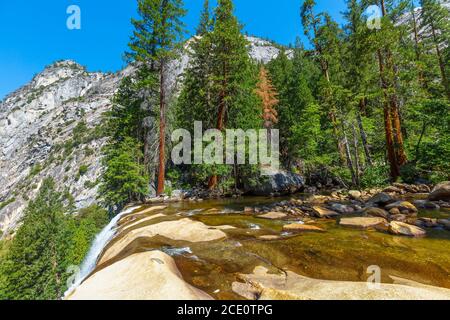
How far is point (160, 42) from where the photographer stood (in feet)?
49.7

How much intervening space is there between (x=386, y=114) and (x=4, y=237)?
323 ft

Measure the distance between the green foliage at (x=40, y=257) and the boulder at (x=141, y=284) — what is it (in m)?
27.7

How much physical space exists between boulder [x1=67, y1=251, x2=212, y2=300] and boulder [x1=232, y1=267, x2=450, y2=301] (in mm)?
655

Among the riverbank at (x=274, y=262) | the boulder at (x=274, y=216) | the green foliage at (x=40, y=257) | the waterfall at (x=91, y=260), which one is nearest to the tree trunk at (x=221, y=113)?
the waterfall at (x=91, y=260)

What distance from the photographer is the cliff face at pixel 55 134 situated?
78250mm

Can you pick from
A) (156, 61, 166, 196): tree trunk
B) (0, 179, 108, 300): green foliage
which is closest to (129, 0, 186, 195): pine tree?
(156, 61, 166, 196): tree trunk

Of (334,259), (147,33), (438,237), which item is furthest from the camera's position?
(147,33)

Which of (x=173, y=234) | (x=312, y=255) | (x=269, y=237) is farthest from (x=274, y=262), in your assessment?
(x=173, y=234)

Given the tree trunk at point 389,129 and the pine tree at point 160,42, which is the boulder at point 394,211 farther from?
the pine tree at point 160,42

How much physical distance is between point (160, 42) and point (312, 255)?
16197 millimetres

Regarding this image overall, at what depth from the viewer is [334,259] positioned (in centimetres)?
385

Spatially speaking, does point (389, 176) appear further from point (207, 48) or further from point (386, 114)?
point (207, 48)

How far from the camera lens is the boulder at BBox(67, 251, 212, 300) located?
8.28 feet
